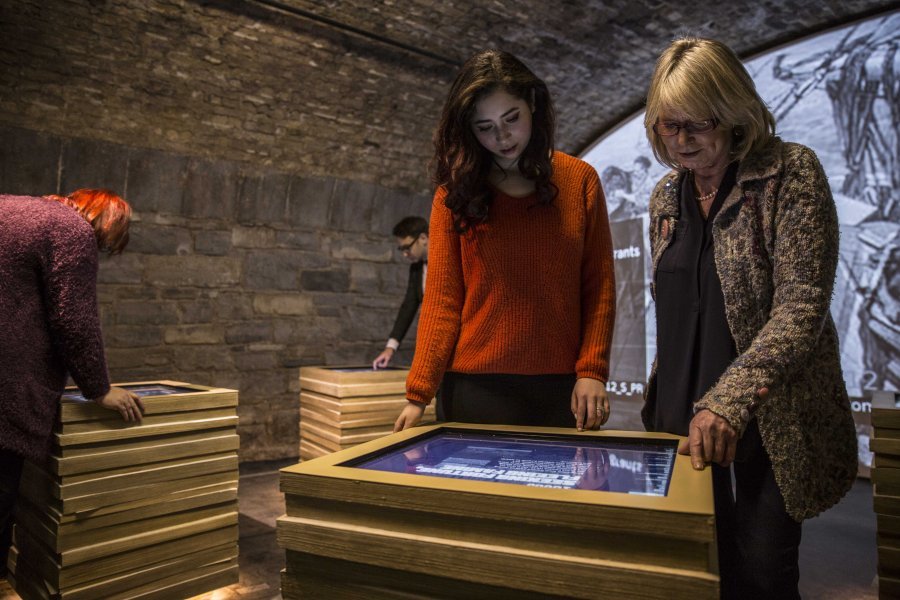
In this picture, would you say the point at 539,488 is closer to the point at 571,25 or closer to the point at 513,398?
the point at 513,398

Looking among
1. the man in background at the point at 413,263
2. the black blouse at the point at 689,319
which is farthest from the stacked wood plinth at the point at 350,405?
the black blouse at the point at 689,319

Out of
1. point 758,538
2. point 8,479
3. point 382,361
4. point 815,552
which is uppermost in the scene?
point 382,361

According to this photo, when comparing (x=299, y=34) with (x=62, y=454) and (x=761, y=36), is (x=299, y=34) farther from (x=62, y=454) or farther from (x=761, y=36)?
(x=761, y=36)

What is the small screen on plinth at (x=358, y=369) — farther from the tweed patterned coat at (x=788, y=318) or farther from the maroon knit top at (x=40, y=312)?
the tweed patterned coat at (x=788, y=318)

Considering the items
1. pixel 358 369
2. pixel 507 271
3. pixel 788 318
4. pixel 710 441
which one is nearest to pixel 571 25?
pixel 358 369

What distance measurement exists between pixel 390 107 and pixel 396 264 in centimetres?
168

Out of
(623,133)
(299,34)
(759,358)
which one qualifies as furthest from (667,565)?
(623,133)

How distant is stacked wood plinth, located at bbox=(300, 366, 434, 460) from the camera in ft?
14.1

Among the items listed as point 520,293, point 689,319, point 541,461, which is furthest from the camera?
point 520,293

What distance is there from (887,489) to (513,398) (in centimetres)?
170

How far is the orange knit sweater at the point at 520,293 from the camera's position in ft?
5.41

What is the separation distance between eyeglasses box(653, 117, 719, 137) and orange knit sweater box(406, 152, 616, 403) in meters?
0.32

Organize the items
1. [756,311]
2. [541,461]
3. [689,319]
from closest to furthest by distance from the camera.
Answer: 1. [541,461]
2. [756,311]
3. [689,319]

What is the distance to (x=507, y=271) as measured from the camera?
1.67 meters
